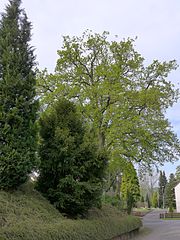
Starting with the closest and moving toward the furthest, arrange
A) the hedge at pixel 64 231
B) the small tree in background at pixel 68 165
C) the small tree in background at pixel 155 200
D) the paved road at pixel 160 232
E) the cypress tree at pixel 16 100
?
the hedge at pixel 64 231, the cypress tree at pixel 16 100, the small tree in background at pixel 68 165, the paved road at pixel 160 232, the small tree in background at pixel 155 200

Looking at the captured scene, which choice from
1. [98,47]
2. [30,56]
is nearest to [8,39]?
[30,56]

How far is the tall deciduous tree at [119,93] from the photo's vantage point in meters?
15.0

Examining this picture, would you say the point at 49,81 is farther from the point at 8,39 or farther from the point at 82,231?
the point at 82,231

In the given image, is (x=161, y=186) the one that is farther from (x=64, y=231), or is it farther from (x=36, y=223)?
(x=36, y=223)

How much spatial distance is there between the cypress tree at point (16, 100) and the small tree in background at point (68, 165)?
115 cm

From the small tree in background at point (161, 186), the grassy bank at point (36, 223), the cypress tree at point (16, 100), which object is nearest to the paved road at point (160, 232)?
the grassy bank at point (36, 223)

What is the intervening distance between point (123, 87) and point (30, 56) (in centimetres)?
714

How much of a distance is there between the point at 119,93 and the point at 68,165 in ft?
21.7

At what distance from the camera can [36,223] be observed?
6.76 metres

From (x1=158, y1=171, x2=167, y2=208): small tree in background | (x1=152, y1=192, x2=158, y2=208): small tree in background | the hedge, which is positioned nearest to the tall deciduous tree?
the hedge

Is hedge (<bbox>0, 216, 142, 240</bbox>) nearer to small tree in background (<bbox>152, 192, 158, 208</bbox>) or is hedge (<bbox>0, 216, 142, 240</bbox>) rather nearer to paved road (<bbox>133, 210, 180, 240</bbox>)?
paved road (<bbox>133, 210, 180, 240</bbox>)

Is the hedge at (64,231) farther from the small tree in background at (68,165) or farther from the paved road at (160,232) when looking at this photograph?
the paved road at (160,232)

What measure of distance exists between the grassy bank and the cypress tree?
2.17 feet

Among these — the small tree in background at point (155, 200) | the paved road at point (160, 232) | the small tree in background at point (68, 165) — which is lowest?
the paved road at point (160, 232)
